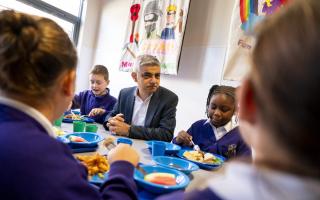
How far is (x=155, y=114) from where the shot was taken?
6.03 feet

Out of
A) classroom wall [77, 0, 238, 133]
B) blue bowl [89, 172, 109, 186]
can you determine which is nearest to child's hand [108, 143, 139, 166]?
blue bowl [89, 172, 109, 186]

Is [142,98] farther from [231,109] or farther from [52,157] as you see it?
[52,157]

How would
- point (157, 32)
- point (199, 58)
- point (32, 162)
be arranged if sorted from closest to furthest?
1. point (32, 162)
2. point (199, 58)
3. point (157, 32)

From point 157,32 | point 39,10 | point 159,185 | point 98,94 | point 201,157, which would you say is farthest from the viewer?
point 39,10

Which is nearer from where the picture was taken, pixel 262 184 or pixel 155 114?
pixel 262 184

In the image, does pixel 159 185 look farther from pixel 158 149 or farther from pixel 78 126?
pixel 78 126

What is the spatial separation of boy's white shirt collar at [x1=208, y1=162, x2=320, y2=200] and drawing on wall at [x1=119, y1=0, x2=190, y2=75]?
7.72 feet

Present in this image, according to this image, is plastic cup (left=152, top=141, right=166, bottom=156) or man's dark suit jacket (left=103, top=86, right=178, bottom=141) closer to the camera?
plastic cup (left=152, top=141, right=166, bottom=156)

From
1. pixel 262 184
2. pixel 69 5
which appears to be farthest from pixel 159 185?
pixel 69 5

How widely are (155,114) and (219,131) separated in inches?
19.5

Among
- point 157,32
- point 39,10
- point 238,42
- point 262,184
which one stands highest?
point 39,10

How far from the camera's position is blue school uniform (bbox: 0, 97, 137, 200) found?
47cm

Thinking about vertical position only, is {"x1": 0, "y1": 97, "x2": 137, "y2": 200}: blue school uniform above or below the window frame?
below

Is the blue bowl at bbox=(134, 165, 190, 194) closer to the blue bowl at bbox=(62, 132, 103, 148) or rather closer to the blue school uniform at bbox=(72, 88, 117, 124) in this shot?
the blue bowl at bbox=(62, 132, 103, 148)
